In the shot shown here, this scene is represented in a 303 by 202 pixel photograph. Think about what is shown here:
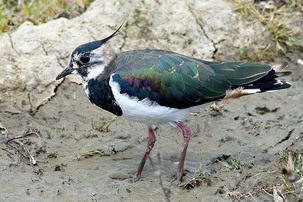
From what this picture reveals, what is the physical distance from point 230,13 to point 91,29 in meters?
1.65

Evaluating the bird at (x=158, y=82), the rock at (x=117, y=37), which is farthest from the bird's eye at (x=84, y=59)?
the rock at (x=117, y=37)

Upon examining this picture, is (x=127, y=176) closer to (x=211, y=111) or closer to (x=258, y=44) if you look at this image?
(x=211, y=111)

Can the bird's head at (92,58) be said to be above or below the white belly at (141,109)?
above

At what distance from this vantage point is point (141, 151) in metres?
7.35

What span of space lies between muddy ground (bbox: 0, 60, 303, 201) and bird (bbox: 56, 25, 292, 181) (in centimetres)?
32

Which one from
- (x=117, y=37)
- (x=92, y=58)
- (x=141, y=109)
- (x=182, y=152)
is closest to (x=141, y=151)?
(x=182, y=152)

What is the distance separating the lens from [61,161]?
23.2 ft

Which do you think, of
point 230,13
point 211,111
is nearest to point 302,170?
point 211,111

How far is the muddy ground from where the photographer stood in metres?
6.41

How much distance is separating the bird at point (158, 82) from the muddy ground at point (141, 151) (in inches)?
12.8

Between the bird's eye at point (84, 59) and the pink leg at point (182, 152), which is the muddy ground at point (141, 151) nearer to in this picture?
the pink leg at point (182, 152)

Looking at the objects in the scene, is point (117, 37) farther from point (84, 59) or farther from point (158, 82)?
point (158, 82)

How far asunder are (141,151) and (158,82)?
3.31 feet

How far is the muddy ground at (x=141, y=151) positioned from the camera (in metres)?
6.41
